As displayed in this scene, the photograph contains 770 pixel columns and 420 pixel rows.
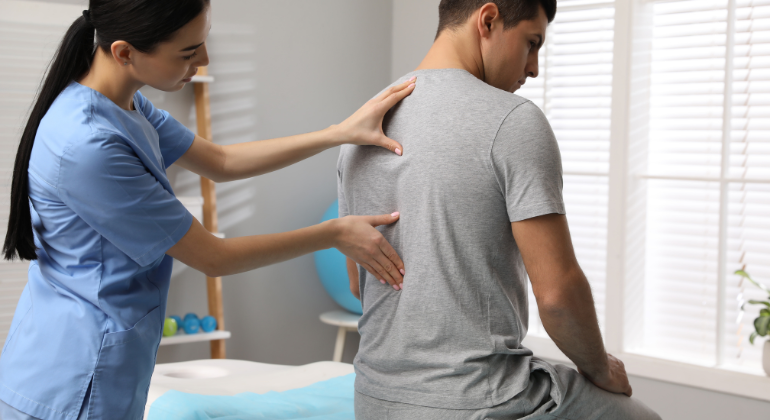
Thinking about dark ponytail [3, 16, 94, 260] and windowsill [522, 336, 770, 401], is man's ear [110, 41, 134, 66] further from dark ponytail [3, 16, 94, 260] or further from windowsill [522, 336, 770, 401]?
windowsill [522, 336, 770, 401]

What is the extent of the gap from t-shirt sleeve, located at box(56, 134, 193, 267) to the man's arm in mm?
601

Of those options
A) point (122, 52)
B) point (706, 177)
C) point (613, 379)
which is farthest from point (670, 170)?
point (122, 52)

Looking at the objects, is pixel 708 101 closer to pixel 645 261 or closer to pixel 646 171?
pixel 646 171

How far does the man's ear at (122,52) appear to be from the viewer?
1.03 metres

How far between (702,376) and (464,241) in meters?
2.13

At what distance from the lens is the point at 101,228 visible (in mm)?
1006

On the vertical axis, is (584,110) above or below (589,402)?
above

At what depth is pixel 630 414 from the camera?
113cm

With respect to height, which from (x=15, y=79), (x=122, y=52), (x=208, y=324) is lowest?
(x=208, y=324)

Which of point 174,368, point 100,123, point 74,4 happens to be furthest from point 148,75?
point 74,4

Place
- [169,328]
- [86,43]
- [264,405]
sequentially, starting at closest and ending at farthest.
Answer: [86,43]
[264,405]
[169,328]

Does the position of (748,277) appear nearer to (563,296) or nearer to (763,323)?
(763,323)

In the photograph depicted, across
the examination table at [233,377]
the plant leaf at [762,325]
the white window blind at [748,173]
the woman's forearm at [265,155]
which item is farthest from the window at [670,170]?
the woman's forearm at [265,155]

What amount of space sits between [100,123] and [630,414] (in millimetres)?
1066
